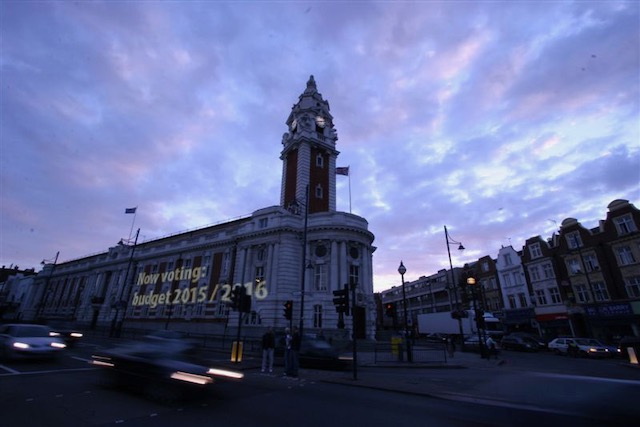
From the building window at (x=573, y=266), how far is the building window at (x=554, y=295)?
342 cm

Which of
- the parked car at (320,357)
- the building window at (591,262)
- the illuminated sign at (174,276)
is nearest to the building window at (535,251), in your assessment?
the building window at (591,262)

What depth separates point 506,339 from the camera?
3544 centimetres

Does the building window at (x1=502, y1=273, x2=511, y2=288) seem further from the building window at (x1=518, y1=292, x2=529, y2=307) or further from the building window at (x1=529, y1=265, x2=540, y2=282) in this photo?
the building window at (x1=529, y1=265, x2=540, y2=282)

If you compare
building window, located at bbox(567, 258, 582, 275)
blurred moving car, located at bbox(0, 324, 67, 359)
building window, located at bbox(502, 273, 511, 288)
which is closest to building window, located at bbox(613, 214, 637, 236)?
building window, located at bbox(567, 258, 582, 275)

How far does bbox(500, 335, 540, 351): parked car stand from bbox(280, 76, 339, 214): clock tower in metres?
25.0

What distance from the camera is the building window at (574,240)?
1570 inches

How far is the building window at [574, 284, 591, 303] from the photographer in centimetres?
3834

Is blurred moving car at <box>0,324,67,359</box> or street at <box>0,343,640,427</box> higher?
blurred moving car at <box>0,324,67,359</box>

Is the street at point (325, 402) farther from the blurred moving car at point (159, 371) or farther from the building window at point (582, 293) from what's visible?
the building window at point (582, 293)

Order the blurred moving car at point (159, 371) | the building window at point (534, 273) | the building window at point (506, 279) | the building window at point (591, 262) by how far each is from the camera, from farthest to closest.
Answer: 1. the building window at point (506, 279)
2. the building window at point (534, 273)
3. the building window at point (591, 262)
4. the blurred moving car at point (159, 371)

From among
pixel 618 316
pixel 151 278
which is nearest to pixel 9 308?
pixel 151 278

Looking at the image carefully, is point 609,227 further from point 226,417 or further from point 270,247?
point 226,417

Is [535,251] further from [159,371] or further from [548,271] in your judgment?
[159,371]

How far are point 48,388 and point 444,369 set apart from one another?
17.8 meters
